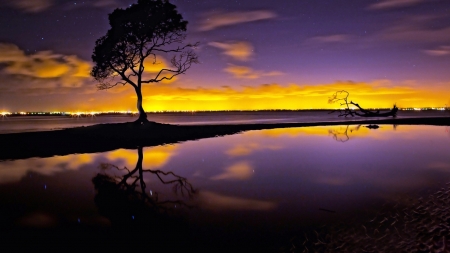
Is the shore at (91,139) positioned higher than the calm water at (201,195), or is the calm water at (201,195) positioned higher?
the shore at (91,139)

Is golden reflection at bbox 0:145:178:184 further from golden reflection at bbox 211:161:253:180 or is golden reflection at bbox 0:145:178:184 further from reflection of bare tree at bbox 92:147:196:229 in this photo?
golden reflection at bbox 211:161:253:180

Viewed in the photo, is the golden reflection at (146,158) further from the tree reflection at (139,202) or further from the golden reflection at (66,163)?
the tree reflection at (139,202)

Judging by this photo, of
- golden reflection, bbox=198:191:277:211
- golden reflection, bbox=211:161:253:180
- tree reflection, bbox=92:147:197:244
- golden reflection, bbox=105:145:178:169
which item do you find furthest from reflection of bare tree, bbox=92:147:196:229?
golden reflection, bbox=211:161:253:180

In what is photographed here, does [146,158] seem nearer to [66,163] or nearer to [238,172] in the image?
[66,163]

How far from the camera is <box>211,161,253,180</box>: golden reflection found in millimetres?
12328

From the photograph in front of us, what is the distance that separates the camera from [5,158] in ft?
58.5

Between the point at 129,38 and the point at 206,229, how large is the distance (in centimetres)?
3012

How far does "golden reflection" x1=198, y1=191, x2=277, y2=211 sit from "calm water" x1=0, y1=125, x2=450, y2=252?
3 cm

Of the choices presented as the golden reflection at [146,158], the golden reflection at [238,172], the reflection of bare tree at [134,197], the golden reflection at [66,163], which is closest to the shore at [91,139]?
the golden reflection at [66,163]

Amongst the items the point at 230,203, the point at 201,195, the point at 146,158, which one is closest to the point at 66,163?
the point at 146,158

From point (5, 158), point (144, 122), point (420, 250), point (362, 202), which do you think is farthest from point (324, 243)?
point (144, 122)

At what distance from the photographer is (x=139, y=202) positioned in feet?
28.6

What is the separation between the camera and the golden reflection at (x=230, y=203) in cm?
809

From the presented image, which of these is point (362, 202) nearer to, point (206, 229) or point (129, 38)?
point (206, 229)
